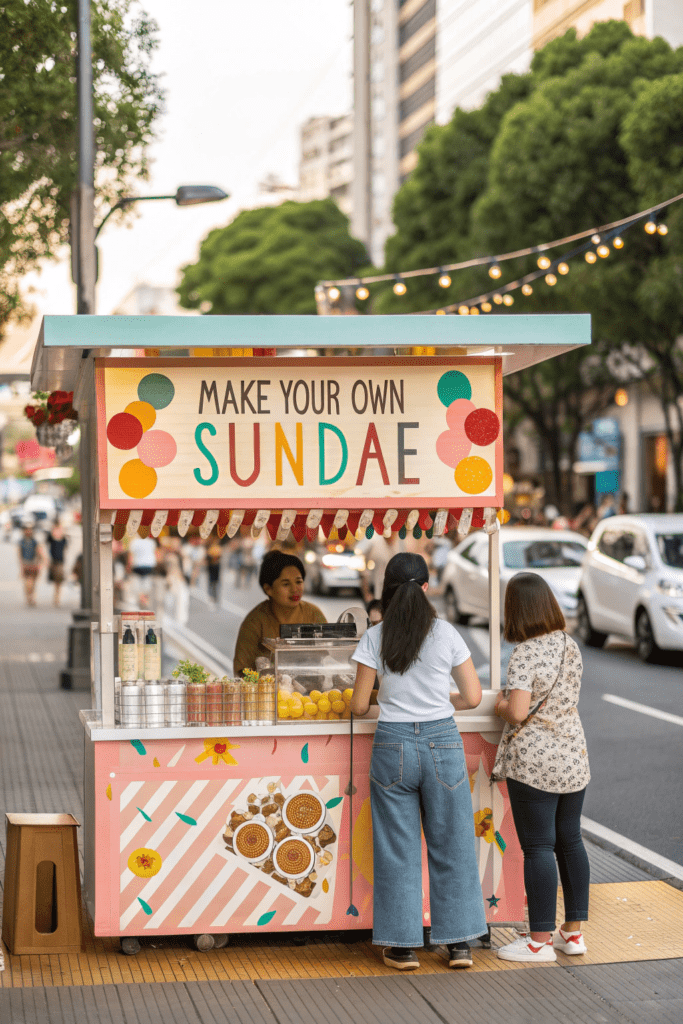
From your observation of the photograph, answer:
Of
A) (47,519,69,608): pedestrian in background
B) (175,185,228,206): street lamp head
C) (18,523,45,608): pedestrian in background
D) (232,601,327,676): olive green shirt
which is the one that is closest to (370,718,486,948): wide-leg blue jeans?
(232,601,327,676): olive green shirt

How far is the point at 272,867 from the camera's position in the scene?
5.66 m

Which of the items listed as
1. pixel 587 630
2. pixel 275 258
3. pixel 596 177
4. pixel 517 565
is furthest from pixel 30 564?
pixel 275 258

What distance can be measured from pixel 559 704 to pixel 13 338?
14.5 meters

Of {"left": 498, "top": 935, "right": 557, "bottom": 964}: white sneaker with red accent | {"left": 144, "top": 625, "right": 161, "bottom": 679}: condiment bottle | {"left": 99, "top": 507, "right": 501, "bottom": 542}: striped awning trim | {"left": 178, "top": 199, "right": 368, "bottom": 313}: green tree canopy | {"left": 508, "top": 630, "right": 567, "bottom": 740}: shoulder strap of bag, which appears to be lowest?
{"left": 498, "top": 935, "right": 557, "bottom": 964}: white sneaker with red accent

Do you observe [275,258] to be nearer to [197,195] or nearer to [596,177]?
[596,177]

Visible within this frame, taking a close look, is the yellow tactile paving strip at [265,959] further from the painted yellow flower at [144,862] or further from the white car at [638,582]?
the white car at [638,582]

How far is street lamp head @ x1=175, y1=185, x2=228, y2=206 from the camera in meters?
13.8

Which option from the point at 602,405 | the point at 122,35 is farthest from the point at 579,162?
the point at 602,405

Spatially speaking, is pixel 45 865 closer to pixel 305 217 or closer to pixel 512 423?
pixel 512 423

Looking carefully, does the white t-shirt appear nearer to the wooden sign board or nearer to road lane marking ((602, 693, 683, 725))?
the wooden sign board

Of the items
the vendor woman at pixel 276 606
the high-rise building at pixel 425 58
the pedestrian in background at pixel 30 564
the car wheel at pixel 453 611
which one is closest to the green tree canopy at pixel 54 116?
the vendor woman at pixel 276 606

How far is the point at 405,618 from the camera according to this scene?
5.39 meters

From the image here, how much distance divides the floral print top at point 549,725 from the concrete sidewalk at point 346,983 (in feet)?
2.67

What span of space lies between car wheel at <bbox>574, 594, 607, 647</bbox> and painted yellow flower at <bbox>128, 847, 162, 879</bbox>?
1288 cm
